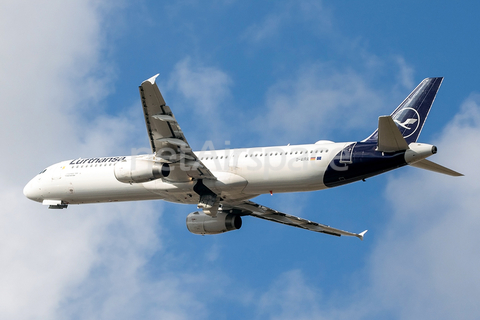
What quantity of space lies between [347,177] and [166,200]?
1033 centimetres

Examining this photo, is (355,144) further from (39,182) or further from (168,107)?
(39,182)

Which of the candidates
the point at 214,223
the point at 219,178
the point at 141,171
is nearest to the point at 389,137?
the point at 219,178

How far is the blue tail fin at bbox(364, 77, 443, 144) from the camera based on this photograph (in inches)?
1214

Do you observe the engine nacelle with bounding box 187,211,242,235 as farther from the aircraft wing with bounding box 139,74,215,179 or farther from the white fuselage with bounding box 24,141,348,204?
the aircraft wing with bounding box 139,74,215,179

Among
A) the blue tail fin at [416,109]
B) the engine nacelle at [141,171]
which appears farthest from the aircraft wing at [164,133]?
the blue tail fin at [416,109]

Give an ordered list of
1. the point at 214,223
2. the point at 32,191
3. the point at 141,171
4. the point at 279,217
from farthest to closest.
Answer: the point at 279,217 → the point at 32,191 → the point at 214,223 → the point at 141,171

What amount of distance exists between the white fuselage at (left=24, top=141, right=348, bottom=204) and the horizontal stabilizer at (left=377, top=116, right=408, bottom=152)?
2517 mm

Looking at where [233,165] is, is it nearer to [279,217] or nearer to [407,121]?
[279,217]

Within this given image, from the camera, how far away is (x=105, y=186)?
35500 mm

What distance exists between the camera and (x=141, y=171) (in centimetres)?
3159

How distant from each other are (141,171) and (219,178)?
3.93m

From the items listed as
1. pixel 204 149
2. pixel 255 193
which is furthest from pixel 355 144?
pixel 204 149

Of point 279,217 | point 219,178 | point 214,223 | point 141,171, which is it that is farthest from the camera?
point 279,217

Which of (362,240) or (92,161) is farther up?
(92,161)
